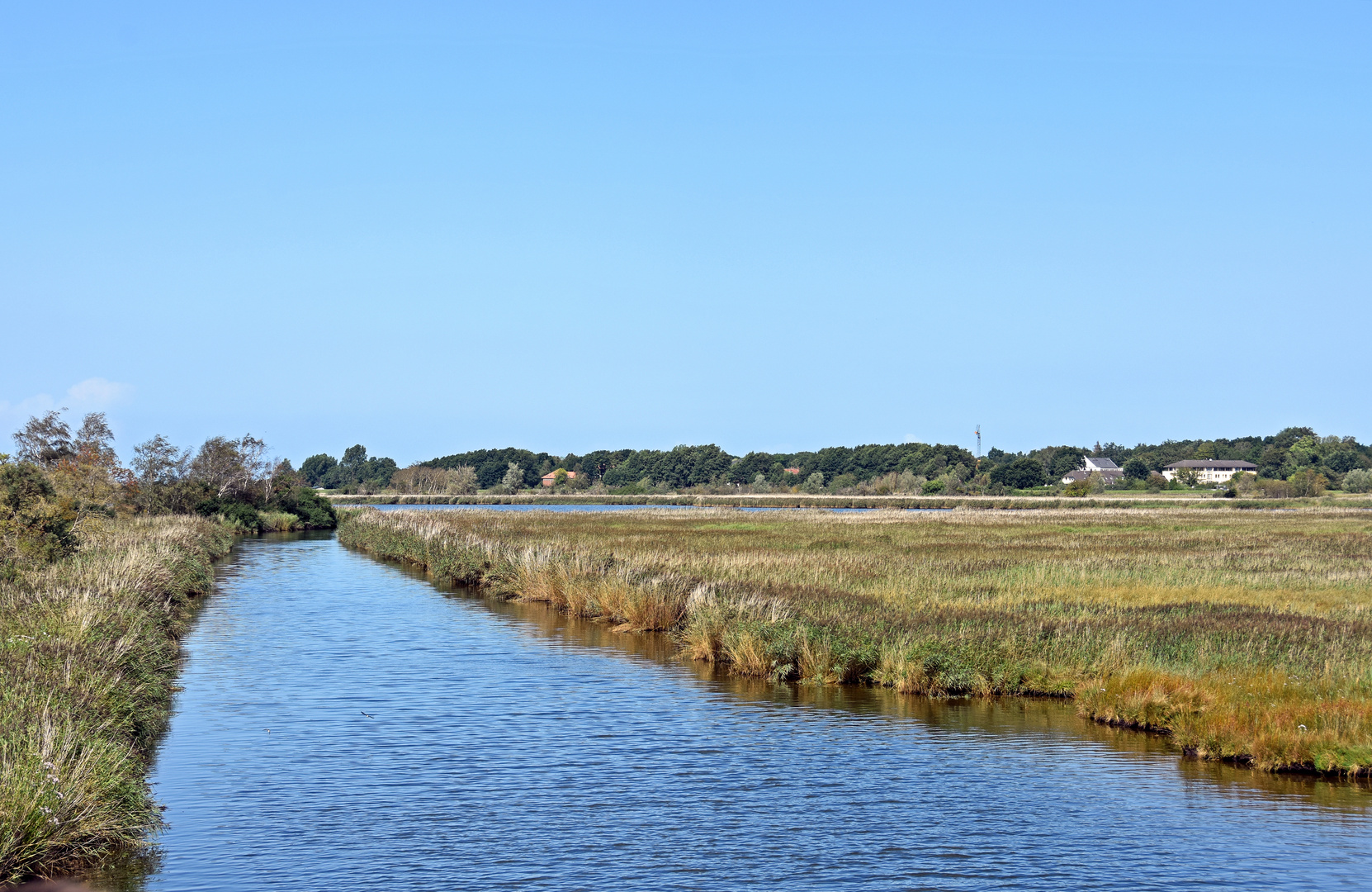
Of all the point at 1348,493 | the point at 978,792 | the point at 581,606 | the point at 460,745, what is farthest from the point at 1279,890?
the point at 1348,493

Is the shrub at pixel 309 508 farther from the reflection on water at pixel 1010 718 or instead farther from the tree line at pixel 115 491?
the reflection on water at pixel 1010 718

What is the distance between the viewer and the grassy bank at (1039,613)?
18.3m

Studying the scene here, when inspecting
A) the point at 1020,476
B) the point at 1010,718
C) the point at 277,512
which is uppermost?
the point at 1020,476

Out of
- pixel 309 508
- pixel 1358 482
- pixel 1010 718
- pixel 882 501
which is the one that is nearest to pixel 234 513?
pixel 309 508

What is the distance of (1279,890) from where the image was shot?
38.5ft

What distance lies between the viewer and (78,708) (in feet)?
44.9

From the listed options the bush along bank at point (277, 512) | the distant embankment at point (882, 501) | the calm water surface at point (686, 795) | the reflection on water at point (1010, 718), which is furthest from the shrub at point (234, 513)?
the reflection on water at point (1010, 718)

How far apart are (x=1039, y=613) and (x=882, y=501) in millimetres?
127720

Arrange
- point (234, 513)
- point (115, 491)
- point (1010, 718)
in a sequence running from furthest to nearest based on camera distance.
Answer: point (234, 513)
point (115, 491)
point (1010, 718)

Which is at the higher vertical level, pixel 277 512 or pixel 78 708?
pixel 277 512

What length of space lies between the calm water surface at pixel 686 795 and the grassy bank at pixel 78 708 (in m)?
0.75

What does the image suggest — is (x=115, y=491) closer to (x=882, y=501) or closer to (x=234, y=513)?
(x=234, y=513)

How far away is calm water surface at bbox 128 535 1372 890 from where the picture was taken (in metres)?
12.2

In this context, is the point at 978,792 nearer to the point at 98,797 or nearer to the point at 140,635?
the point at 98,797
